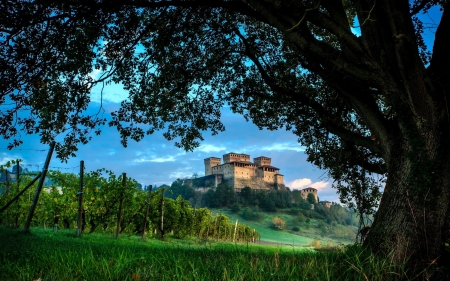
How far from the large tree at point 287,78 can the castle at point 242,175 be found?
96933mm

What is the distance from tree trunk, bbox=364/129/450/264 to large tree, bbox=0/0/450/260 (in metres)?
0.02

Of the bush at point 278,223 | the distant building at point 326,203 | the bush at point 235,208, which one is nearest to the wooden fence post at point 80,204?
the bush at point 278,223

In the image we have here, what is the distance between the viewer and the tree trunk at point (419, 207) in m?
5.68

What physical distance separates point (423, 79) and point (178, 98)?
6.83m

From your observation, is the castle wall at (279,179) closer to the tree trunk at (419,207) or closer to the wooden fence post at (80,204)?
the wooden fence post at (80,204)

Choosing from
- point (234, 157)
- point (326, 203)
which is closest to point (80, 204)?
point (326, 203)

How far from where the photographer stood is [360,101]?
22.8 ft

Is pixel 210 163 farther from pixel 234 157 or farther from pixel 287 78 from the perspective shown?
pixel 287 78

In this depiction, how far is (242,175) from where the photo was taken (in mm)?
113500

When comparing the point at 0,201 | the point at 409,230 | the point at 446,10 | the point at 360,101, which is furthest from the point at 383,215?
the point at 0,201

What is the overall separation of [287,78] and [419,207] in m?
5.85

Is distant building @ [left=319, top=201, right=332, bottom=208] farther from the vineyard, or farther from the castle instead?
the vineyard

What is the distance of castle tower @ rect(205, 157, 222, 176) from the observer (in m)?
127

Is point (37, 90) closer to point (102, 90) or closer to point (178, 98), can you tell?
point (102, 90)
